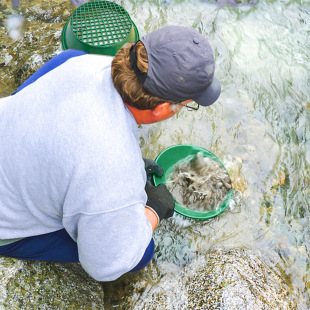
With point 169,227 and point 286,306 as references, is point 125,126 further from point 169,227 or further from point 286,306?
point 286,306

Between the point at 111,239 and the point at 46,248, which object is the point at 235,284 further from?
the point at 46,248

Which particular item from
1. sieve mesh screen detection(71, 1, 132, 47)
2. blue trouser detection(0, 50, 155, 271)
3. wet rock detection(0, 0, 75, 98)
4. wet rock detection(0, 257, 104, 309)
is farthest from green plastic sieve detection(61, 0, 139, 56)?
wet rock detection(0, 257, 104, 309)

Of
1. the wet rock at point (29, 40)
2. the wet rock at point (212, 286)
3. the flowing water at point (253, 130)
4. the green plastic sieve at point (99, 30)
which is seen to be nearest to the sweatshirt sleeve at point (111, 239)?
the wet rock at point (212, 286)

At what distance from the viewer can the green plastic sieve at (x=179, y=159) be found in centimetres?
283

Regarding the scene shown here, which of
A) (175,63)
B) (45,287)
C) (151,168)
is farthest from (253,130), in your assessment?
(45,287)

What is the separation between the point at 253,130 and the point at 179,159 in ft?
3.47

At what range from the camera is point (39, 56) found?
3.54m

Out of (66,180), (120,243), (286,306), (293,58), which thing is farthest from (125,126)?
(293,58)

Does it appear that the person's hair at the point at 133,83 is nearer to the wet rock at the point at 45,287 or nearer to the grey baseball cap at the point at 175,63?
the grey baseball cap at the point at 175,63

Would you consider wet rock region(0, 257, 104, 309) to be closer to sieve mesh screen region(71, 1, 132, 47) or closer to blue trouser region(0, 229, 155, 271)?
blue trouser region(0, 229, 155, 271)

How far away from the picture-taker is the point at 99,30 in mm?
2896

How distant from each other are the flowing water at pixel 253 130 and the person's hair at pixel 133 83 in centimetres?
161

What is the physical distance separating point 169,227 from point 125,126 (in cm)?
160

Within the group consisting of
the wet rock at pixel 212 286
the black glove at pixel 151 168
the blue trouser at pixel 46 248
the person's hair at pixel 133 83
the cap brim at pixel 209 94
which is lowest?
the wet rock at pixel 212 286
